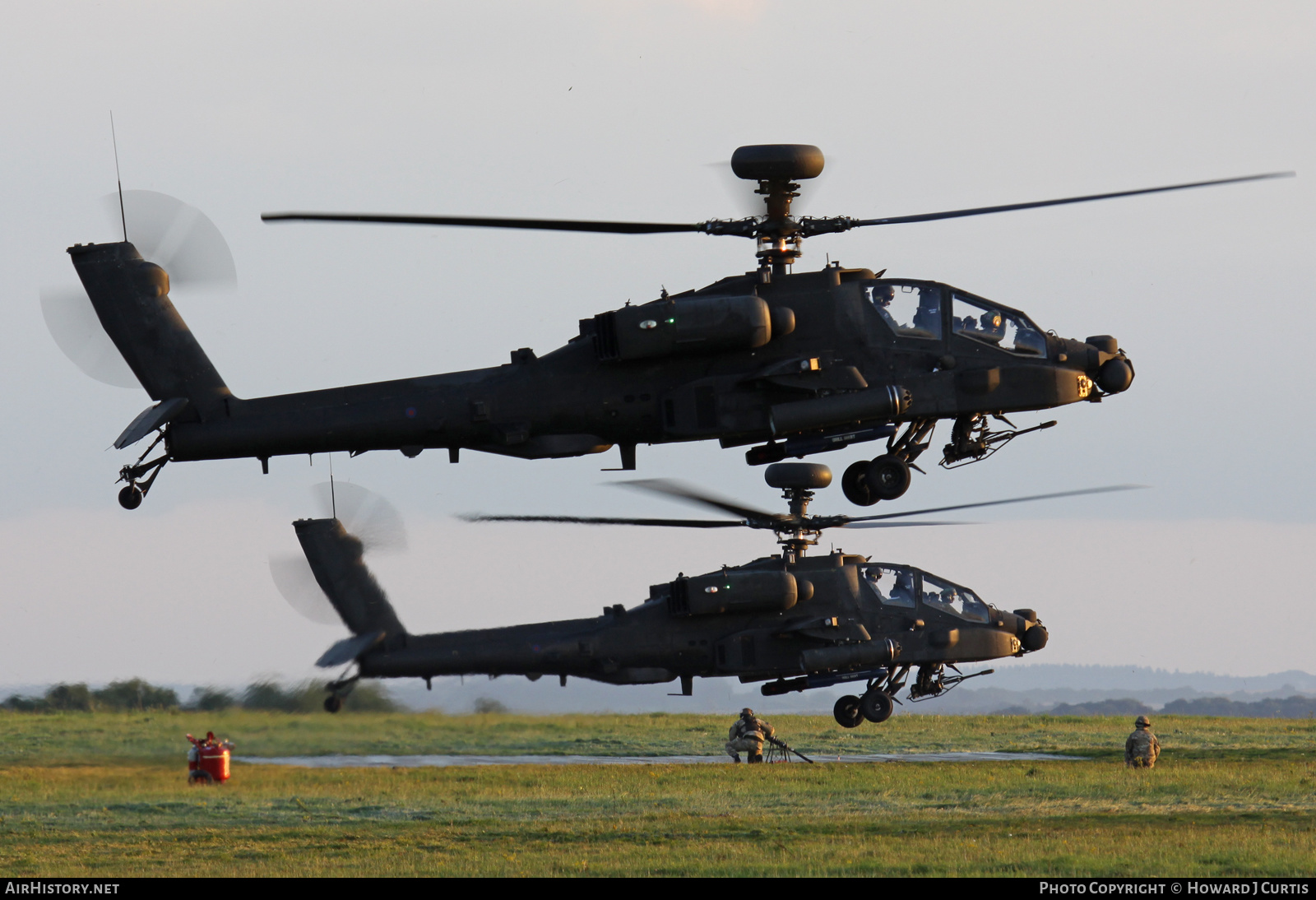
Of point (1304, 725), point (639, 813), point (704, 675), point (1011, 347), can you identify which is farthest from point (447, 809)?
point (1304, 725)

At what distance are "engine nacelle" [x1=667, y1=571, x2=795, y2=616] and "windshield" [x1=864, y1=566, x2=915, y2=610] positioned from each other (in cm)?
185

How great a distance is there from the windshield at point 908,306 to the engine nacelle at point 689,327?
1.71 m

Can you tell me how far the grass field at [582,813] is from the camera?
69.0 ft

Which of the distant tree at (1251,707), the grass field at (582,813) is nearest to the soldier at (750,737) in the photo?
the grass field at (582,813)

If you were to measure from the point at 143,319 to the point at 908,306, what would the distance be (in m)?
9.74

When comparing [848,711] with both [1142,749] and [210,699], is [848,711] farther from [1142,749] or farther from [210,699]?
[210,699]

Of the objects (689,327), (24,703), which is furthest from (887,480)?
(24,703)

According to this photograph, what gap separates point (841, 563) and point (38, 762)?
14.4 meters

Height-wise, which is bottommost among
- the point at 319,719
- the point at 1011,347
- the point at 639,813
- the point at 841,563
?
the point at 639,813

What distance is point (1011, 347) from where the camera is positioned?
20406mm

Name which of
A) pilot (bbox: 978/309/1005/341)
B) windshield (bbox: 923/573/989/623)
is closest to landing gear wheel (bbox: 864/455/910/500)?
pilot (bbox: 978/309/1005/341)

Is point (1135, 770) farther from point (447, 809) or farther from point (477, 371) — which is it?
point (477, 371)

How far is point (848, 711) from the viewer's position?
29.5 m

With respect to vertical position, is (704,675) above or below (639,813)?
above
